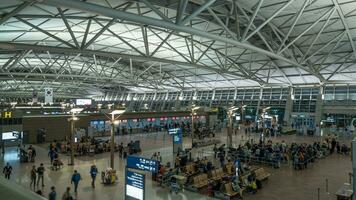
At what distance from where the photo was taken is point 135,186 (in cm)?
1005

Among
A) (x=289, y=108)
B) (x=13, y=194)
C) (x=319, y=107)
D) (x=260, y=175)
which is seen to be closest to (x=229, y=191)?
(x=260, y=175)

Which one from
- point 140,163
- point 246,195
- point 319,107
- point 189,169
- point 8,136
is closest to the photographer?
point 140,163

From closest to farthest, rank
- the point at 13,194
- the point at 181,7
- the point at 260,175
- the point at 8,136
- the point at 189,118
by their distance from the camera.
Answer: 1. the point at 13,194
2. the point at 181,7
3. the point at 260,175
4. the point at 8,136
5. the point at 189,118

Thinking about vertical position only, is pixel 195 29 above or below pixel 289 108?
above

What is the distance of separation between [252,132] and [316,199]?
2949 cm

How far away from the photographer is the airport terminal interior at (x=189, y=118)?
13.9m

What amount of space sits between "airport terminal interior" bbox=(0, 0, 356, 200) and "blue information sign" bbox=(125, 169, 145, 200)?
0.11 feet

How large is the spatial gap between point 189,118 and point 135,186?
3629 centimetres

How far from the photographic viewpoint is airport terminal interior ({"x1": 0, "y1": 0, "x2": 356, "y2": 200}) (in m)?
13.9

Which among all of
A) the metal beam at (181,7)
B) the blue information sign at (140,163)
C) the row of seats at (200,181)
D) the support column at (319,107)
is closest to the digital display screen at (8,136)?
the row of seats at (200,181)

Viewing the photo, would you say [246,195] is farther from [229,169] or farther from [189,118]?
[189,118]

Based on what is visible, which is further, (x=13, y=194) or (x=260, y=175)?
(x=260, y=175)

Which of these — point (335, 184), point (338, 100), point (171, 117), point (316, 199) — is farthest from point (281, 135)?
point (316, 199)

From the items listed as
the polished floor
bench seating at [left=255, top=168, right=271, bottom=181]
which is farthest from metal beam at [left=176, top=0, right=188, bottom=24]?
bench seating at [left=255, top=168, right=271, bottom=181]
